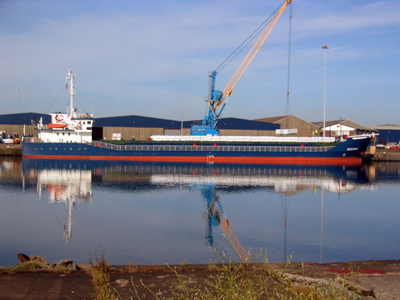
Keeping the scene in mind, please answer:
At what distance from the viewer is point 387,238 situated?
14.0 meters

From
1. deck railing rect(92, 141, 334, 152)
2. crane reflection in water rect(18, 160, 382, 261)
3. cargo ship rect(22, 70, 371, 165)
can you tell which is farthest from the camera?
deck railing rect(92, 141, 334, 152)

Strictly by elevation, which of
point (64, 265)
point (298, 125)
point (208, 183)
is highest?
point (298, 125)

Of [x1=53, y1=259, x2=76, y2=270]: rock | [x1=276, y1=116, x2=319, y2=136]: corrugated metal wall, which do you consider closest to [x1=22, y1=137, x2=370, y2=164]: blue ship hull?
[x1=276, y1=116, x2=319, y2=136]: corrugated metal wall

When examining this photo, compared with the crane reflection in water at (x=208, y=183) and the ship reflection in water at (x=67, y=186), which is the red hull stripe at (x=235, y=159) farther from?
the ship reflection in water at (x=67, y=186)

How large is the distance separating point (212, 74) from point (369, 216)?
120 feet

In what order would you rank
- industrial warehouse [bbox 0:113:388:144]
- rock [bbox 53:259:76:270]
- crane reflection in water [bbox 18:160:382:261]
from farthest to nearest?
1. industrial warehouse [bbox 0:113:388:144]
2. crane reflection in water [bbox 18:160:382:261]
3. rock [bbox 53:259:76:270]

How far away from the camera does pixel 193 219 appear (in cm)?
1664

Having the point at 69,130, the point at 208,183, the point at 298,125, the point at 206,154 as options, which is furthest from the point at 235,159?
the point at 298,125

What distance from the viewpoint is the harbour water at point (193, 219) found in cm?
1191

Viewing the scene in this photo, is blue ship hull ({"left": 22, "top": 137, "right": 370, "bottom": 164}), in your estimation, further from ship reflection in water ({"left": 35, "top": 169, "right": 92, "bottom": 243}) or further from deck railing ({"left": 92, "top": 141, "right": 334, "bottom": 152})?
ship reflection in water ({"left": 35, "top": 169, "right": 92, "bottom": 243})

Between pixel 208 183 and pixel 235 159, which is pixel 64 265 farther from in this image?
pixel 235 159

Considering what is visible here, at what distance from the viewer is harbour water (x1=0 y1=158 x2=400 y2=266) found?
11.9m

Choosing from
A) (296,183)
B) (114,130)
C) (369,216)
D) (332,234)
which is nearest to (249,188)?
(296,183)

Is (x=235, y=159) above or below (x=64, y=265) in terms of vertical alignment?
above
